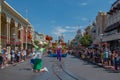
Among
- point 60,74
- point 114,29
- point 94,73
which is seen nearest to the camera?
point 60,74

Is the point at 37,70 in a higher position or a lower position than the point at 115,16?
lower

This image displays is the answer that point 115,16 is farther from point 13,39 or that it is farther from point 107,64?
point 107,64

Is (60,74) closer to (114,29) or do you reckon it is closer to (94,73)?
(94,73)

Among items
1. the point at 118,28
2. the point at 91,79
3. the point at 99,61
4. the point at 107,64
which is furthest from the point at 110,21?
the point at 91,79

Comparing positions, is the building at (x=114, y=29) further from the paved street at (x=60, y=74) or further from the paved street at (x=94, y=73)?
the paved street at (x=60, y=74)

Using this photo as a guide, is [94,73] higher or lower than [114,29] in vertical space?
lower

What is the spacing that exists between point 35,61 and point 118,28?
104 feet

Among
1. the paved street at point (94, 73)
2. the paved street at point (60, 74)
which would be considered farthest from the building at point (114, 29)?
the paved street at point (60, 74)

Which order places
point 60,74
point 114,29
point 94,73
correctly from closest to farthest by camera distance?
point 60,74, point 94,73, point 114,29

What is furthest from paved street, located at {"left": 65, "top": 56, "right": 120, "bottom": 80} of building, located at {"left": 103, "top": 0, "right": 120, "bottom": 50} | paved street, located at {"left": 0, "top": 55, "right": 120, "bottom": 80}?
building, located at {"left": 103, "top": 0, "right": 120, "bottom": 50}

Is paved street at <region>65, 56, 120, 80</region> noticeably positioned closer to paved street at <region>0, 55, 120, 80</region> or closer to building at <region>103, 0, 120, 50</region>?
paved street at <region>0, 55, 120, 80</region>

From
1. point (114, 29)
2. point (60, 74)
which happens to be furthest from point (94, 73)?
point (114, 29)

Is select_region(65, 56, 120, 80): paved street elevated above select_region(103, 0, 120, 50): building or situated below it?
below

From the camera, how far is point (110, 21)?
61.1m
